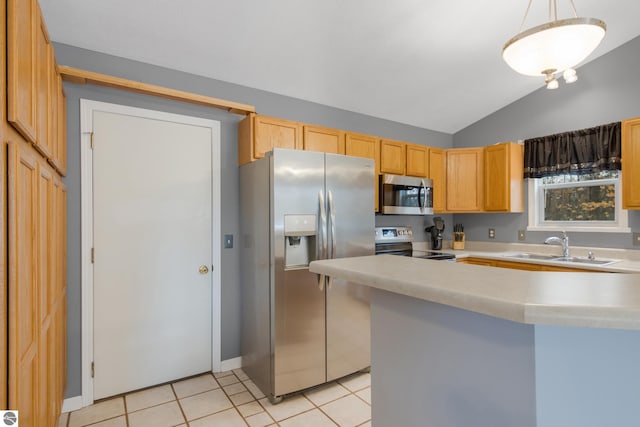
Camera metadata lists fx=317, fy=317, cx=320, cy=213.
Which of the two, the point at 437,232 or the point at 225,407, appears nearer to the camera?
the point at 225,407

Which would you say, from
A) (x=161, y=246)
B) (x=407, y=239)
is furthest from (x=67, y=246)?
(x=407, y=239)

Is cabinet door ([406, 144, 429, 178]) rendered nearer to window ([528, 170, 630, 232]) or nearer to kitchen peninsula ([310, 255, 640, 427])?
window ([528, 170, 630, 232])

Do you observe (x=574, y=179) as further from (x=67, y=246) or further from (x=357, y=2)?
(x=67, y=246)

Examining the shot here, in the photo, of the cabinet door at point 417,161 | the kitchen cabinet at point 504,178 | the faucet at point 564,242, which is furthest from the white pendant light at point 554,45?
the faucet at point 564,242

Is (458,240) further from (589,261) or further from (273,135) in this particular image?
(273,135)

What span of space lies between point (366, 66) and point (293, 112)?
824 mm

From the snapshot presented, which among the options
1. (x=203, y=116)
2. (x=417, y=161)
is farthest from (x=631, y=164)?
(x=203, y=116)

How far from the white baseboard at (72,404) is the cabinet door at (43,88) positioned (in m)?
Result: 1.78

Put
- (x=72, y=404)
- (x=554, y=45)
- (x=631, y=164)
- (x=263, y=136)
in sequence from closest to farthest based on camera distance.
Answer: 1. (x=554, y=45)
2. (x=72, y=404)
3. (x=263, y=136)
4. (x=631, y=164)

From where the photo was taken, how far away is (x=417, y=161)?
384 cm

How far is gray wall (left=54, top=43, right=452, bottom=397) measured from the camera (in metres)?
2.24

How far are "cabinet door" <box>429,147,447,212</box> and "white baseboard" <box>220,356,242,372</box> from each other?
282 centimetres

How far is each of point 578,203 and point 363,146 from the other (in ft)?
8.30

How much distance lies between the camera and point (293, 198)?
2395 mm
